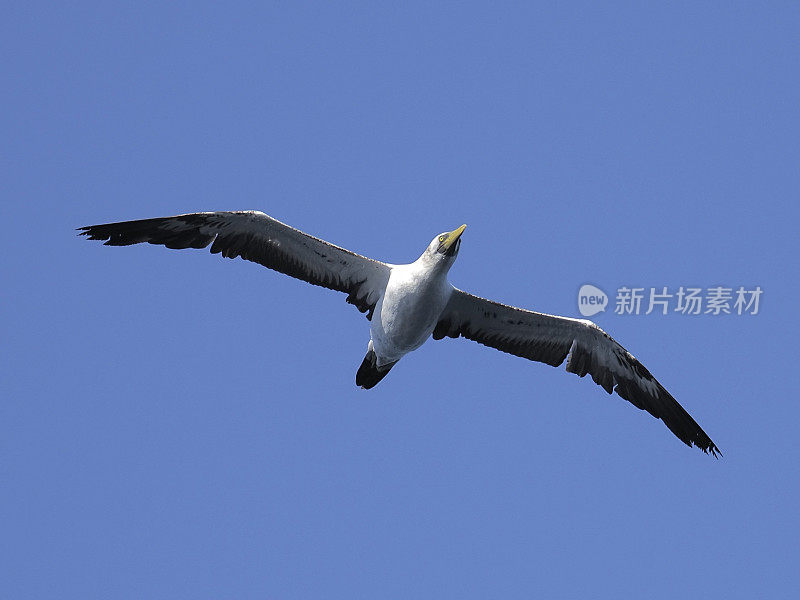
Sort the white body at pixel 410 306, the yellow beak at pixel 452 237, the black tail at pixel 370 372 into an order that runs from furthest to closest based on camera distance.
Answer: the black tail at pixel 370 372
the white body at pixel 410 306
the yellow beak at pixel 452 237

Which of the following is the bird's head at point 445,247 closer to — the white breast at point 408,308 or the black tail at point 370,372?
the white breast at point 408,308

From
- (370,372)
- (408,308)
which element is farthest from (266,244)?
(370,372)

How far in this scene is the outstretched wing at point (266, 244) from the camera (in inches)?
854

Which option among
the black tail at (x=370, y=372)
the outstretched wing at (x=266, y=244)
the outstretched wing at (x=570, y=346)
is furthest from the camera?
the outstretched wing at (x=570, y=346)

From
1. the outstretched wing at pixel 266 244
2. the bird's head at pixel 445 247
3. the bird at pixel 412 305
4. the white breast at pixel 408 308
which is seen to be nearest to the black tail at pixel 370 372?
the bird at pixel 412 305

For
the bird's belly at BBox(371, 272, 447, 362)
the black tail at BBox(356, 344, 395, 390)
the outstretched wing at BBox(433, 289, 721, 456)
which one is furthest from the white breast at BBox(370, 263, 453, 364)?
the outstretched wing at BBox(433, 289, 721, 456)

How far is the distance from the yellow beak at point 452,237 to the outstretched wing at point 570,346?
1.76 meters

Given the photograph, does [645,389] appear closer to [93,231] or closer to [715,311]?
[715,311]

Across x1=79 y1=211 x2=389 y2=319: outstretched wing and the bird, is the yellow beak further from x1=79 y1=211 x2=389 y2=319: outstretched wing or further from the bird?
x1=79 y1=211 x2=389 y2=319: outstretched wing

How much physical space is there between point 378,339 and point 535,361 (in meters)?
3.13

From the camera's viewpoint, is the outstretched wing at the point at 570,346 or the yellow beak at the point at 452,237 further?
the outstretched wing at the point at 570,346

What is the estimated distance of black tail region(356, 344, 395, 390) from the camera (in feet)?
74.7

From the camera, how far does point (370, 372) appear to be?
75.2 ft

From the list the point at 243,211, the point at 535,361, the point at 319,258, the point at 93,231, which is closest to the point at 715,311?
the point at 535,361
